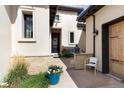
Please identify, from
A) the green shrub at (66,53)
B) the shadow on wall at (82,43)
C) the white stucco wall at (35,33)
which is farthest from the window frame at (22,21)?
the shadow on wall at (82,43)

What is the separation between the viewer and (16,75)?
5.59 metres

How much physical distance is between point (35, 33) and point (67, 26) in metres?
11.2

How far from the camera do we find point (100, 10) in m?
8.86

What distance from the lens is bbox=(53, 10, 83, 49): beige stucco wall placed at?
17.4 m

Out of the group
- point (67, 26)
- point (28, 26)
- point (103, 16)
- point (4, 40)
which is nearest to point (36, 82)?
point (4, 40)

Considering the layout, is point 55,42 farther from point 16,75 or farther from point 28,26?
point 16,75

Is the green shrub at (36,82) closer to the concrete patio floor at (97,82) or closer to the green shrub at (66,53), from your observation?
the concrete patio floor at (97,82)

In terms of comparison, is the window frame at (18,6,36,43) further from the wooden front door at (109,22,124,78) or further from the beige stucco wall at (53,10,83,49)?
the beige stucco wall at (53,10,83,49)

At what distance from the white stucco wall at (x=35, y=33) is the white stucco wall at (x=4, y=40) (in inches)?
17.3

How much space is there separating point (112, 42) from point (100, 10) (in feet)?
6.86

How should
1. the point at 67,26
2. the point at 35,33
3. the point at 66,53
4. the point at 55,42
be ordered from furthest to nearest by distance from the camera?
the point at 67,26
the point at 55,42
the point at 66,53
the point at 35,33

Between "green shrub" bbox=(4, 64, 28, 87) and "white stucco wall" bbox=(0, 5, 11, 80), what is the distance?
0.26 meters

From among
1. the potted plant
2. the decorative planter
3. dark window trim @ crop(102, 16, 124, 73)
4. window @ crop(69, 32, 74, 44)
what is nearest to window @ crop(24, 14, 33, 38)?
the potted plant
